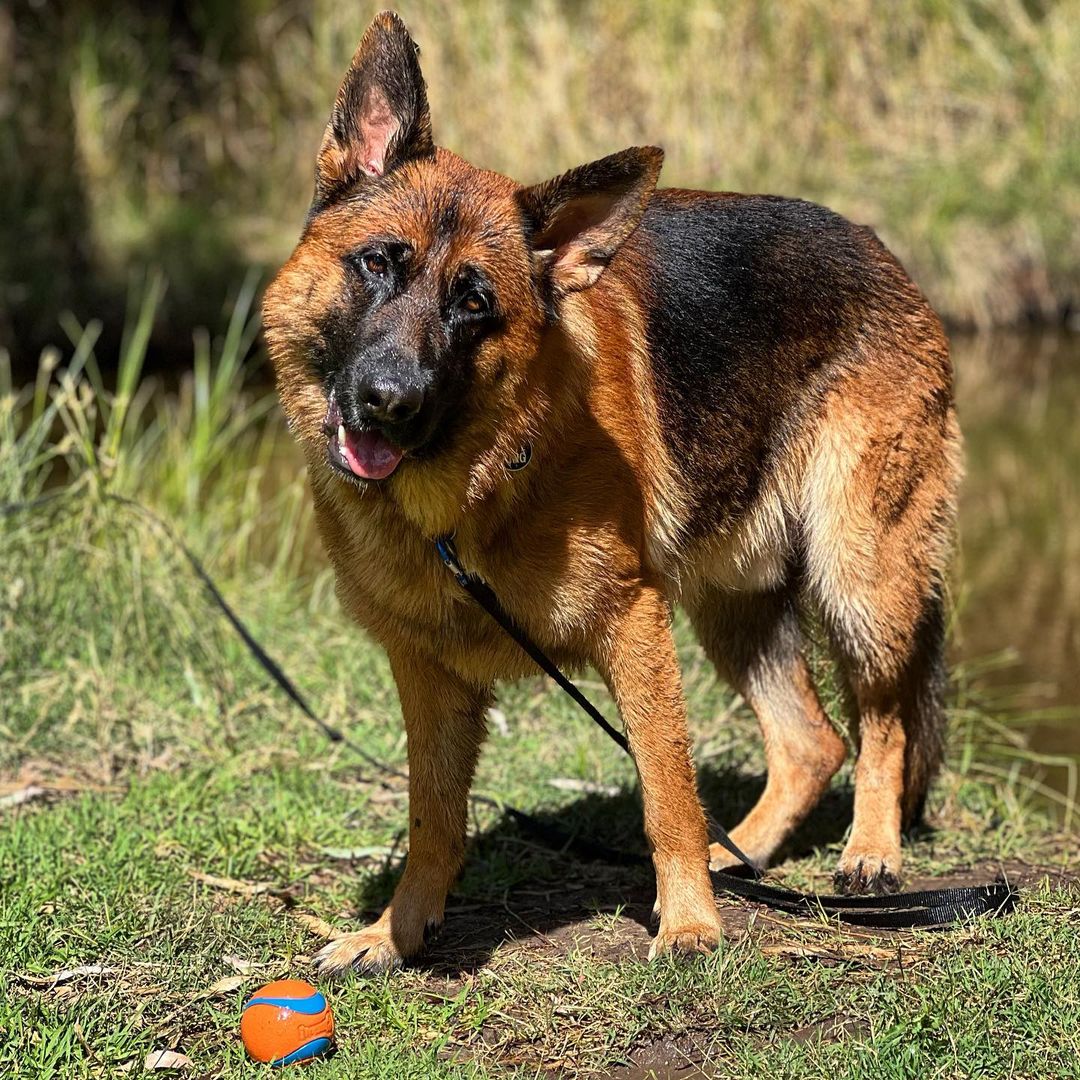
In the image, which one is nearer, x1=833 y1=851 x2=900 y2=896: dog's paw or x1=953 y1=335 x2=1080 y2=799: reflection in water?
x1=833 y1=851 x2=900 y2=896: dog's paw

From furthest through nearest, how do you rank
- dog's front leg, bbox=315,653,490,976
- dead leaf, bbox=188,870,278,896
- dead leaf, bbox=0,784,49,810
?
1. dead leaf, bbox=0,784,49,810
2. dead leaf, bbox=188,870,278,896
3. dog's front leg, bbox=315,653,490,976

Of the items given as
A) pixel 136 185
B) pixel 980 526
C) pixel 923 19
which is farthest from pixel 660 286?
pixel 136 185

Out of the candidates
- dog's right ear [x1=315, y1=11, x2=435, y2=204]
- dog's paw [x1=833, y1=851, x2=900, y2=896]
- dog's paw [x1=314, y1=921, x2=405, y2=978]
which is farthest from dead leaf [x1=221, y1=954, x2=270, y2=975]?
dog's right ear [x1=315, y1=11, x2=435, y2=204]

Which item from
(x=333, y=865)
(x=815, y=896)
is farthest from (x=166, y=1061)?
(x=815, y=896)

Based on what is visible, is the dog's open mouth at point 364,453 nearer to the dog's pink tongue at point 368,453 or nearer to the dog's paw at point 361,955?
the dog's pink tongue at point 368,453

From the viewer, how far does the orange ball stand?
3168 mm

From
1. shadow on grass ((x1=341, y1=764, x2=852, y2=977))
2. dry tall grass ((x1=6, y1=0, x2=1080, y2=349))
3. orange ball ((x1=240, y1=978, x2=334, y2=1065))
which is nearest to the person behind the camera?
orange ball ((x1=240, y1=978, x2=334, y2=1065))

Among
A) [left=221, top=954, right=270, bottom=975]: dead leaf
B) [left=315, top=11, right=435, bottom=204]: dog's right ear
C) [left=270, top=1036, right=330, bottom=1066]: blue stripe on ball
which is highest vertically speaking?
[left=315, top=11, right=435, bottom=204]: dog's right ear

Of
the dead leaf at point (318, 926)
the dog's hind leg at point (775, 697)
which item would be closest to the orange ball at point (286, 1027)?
the dead leaf at point (318, 926)

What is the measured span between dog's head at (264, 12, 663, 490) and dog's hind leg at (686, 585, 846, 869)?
1299mm

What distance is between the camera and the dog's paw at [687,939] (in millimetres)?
3537

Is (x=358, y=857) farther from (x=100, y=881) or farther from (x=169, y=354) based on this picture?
(x=169, y=354)

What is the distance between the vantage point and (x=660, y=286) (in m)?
3.90

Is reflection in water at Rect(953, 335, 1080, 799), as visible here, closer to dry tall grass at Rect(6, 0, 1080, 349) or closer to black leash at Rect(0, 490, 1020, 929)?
dry tall grass at Rect(6, 0, 1080, 349)
